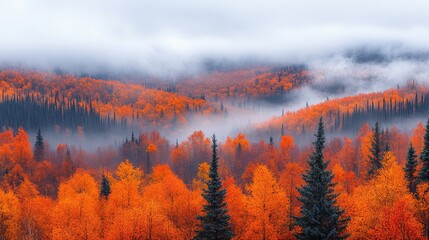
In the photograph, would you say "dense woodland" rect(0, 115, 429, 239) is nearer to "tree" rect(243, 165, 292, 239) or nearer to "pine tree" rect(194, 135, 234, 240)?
"tree" rect(243, 165, 292, 239)

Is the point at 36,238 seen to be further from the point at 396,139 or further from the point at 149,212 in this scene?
the point at 396,139

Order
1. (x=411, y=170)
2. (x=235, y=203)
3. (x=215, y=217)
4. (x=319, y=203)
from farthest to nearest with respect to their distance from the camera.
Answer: (x=235, y=203)
(x=411, y=170)
(x=215, y=217)
(x=319, y=203)

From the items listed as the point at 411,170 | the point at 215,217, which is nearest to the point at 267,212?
the point at 215,217

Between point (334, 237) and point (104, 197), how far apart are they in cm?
4277

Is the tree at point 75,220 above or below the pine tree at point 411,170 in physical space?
below

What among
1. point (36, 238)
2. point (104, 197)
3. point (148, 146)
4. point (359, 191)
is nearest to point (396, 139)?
point (359, 191)

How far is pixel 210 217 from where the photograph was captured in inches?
1501

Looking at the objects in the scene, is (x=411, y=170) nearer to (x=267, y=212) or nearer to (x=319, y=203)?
(x=267, y=212)

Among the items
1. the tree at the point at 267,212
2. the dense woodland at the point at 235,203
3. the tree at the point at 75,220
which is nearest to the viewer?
the dense woodland at the point at 235,203

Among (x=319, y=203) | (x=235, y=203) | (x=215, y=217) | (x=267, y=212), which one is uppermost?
(x=319, y=203)

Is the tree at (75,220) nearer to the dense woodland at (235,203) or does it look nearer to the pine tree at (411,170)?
the dense woodland at (235,203)

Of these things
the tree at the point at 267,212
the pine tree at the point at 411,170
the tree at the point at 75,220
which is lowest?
Answer: the tree at the point at 75,220

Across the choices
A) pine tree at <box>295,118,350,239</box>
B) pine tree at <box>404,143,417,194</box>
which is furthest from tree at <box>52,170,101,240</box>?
pine tree at <box>404,143,417,194</box>

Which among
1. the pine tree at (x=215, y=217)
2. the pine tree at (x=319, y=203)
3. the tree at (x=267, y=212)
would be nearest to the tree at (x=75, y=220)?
the pine tree at (x=215, y=217)
